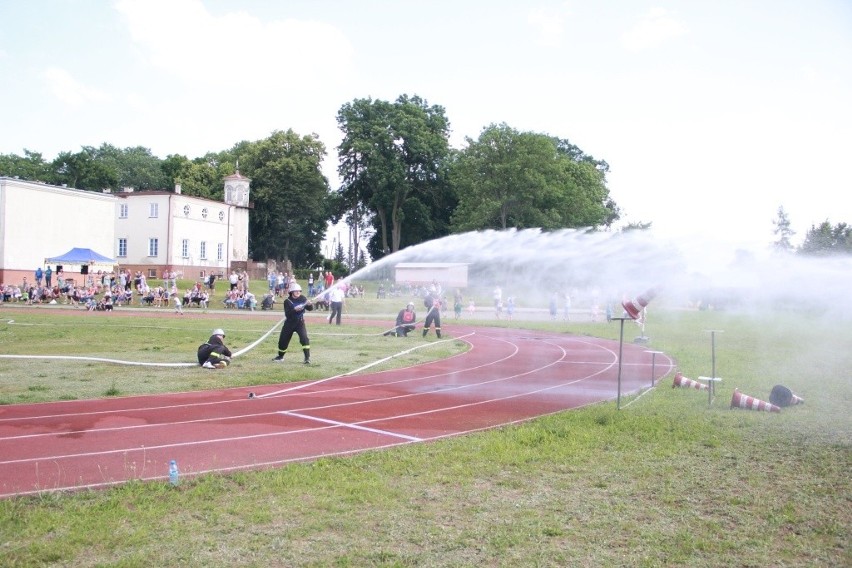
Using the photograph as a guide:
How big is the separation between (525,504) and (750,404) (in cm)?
668

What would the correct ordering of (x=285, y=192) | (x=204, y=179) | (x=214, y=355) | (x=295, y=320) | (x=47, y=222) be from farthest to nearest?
1. (x=204, y=179)
2. (x=285, y=192)
3. (x=47, y=222)
4. (x=295, y=320)
5. (x=214, y=355)

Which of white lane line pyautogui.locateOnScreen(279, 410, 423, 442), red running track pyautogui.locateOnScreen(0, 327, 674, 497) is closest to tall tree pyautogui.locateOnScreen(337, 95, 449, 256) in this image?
red running track pyautogui.locateOnScreen(0, 327, 674, 497)

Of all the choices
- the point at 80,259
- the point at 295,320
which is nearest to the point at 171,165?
the point at 80,259

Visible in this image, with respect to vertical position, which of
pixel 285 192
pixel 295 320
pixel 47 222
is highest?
pixel 285 192

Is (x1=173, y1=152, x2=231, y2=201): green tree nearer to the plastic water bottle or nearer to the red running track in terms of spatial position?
the red running track

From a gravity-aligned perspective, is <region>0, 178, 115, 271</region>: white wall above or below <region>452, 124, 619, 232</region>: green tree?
below

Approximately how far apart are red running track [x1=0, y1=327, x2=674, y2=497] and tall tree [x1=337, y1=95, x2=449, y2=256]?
5945cm

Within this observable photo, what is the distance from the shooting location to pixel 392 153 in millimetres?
76375

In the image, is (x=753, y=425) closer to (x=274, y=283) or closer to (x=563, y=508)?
(x=563, y=508)

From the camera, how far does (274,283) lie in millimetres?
49062

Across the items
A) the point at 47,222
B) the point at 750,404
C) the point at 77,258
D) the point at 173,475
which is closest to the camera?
the point at 173,475

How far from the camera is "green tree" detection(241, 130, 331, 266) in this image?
3130 inches

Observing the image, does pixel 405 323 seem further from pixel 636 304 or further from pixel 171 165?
pixel 171 165

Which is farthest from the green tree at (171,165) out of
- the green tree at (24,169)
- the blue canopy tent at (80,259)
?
the blue canopy tent at (80,259)
